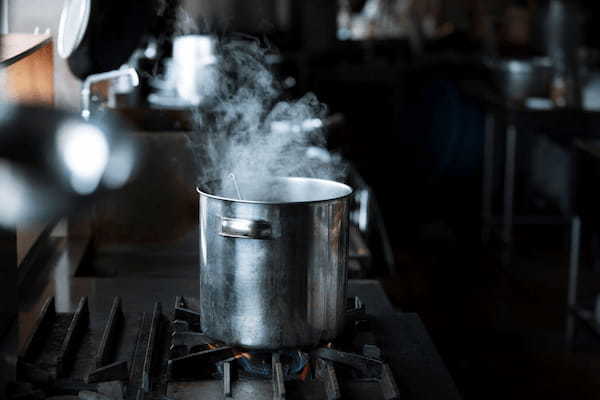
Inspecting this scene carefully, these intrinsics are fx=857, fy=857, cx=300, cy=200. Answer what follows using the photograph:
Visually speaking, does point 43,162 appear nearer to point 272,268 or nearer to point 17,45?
point 272,268

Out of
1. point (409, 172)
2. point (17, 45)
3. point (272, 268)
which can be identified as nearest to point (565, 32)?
point (409, 172)

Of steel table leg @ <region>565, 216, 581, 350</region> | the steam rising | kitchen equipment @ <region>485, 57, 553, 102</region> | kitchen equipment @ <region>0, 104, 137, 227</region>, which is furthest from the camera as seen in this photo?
kitchen equipment @ <region>485, 57, 553, 102</region>

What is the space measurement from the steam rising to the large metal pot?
181mm

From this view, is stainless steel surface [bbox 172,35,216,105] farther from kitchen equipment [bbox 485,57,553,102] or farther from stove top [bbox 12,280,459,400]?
kitchen equipment [bbox 485,57,553,102]

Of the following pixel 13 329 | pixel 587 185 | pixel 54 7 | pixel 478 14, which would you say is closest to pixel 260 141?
pixel 13 329

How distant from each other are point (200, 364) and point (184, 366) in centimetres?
3

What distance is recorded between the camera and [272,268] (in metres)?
1.34

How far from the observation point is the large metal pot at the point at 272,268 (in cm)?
132

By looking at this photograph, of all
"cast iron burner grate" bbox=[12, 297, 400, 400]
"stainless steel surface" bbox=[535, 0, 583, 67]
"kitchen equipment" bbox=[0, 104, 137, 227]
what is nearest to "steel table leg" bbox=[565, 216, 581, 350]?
"stainless steel surface" bbox=[535, 0, 583, 67]

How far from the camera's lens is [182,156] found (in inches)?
104

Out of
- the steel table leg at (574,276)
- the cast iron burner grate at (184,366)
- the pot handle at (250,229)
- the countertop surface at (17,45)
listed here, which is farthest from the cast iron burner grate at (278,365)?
the steel table leg at (574,276)

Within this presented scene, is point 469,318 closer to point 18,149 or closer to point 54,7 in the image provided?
point 54,7

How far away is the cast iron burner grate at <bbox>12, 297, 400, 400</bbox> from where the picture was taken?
4.19 feet

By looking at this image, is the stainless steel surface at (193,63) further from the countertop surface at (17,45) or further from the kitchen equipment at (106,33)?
the kitchen equipment at (106,33)
